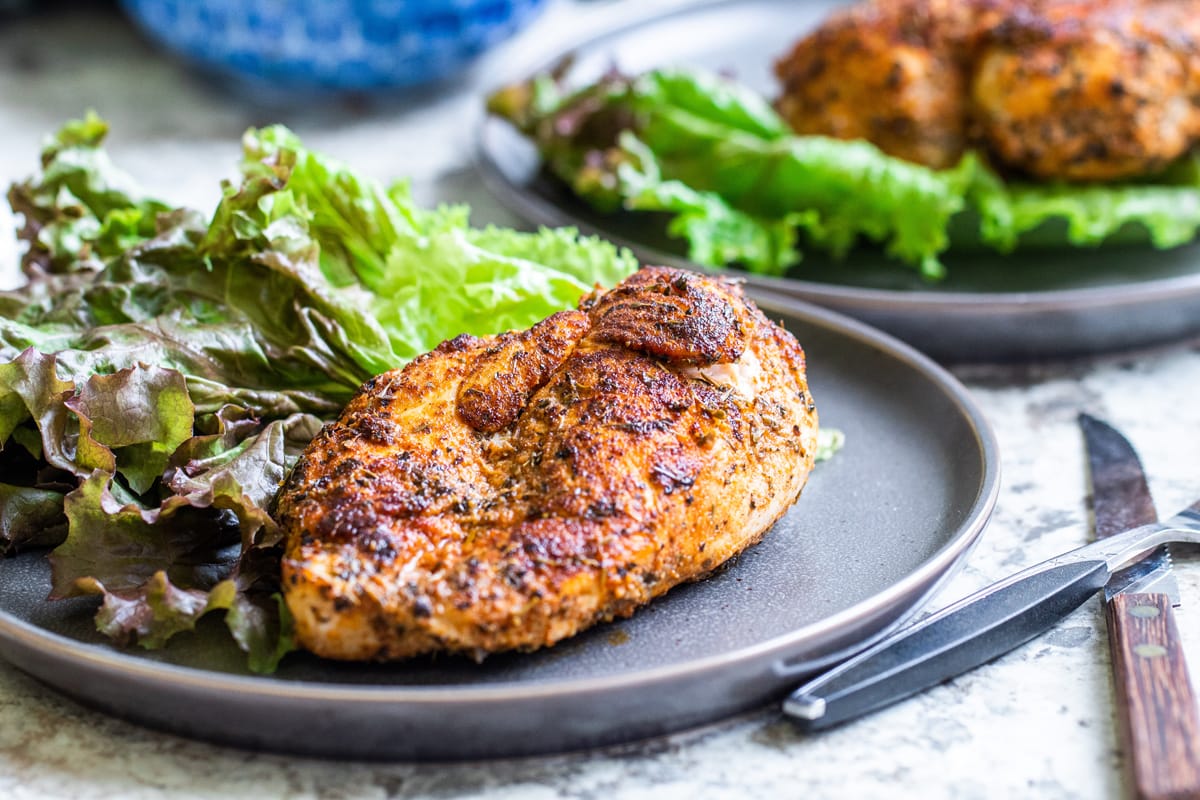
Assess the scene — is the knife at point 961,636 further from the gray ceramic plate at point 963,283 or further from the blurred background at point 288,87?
the blurred background at point 288,87

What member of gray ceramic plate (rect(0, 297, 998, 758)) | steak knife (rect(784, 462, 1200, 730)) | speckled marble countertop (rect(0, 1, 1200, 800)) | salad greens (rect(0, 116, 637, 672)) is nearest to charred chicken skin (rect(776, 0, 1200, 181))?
speckled marble countertop (rect(0, 1, 1200, 800))

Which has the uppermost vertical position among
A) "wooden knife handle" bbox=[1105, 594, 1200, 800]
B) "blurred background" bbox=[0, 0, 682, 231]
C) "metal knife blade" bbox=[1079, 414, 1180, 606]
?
"wooden knife handle" bbox=[1105, 594, 1200, 800]

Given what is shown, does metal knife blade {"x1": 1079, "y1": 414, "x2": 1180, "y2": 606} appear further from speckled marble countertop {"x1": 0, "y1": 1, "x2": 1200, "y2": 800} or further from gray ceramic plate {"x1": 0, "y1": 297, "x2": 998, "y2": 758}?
gray ceramic plate {"x1": 0, "y1": 297, "x2": 998, "y2": 758}

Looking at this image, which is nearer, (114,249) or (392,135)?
(114,249)

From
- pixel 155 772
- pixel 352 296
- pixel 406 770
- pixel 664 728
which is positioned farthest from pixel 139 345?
pixel 664 728

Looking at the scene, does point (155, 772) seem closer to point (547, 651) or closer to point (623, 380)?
point (547, 651)

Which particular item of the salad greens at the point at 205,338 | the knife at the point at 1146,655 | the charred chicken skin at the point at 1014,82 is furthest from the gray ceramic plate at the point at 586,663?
the charred chicken skin at the point at 1014,82

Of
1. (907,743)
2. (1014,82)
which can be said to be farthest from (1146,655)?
(1014,82)
